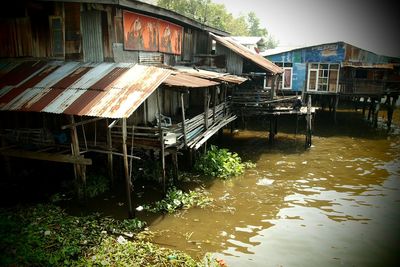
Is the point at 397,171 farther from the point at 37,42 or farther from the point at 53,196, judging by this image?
the point at 37,42

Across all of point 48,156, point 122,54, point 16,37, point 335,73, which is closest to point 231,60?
point 122,54

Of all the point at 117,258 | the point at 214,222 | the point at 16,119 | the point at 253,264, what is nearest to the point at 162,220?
the point at 214,222

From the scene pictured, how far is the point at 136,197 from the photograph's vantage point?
37.5ft

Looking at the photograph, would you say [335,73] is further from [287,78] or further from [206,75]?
[206,75]

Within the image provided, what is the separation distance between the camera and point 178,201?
10.8 m

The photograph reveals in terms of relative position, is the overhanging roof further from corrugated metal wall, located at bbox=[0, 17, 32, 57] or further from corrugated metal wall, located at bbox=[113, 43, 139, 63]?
corrugated metal wall, located at bbox=[0, 17, 32, 57]

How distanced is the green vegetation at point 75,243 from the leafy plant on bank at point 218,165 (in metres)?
5.42

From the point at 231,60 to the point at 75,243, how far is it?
16086mm

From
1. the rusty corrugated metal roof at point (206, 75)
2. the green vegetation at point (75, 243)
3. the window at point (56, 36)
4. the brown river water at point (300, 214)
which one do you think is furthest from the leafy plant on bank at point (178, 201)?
the window at point (56, 36)

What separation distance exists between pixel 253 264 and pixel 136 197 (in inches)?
213

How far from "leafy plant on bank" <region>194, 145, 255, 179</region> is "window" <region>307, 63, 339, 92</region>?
15.7 m

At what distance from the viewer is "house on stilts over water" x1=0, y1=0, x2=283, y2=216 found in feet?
31.7

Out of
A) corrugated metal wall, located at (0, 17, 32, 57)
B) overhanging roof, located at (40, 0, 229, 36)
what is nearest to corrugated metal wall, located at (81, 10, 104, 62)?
overhanging roof, located at (40, 0, 229, 36)

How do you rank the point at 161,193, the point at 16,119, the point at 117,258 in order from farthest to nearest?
the point at 16,119 < the point at 161,193 < the point at 117,258
